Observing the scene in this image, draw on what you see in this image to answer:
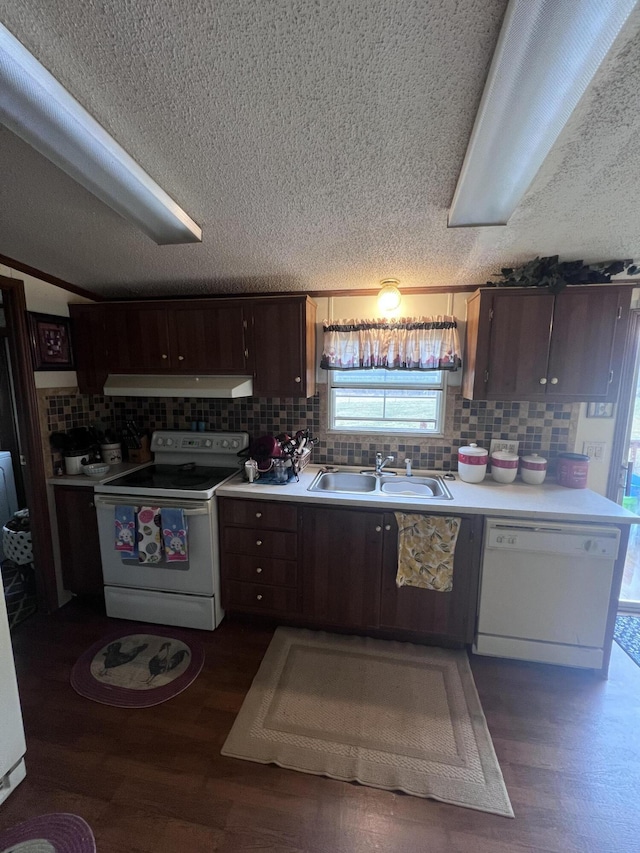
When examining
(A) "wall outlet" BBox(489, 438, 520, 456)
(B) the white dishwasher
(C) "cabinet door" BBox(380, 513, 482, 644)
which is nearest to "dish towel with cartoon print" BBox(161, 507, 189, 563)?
(C) "cabinet door" BBox(380, 513, 482, 644)

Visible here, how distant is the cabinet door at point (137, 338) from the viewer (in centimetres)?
251

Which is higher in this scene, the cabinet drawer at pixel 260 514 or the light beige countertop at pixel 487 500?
the light beige countertop at pixel 487 500

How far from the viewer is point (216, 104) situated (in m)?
1.15

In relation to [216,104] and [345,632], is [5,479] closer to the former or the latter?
[345,632]

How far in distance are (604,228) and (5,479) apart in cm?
505

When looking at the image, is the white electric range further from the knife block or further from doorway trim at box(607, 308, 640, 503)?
doorway trim at box(607, 308, 640, 503)

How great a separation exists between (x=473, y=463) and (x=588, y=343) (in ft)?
3.25

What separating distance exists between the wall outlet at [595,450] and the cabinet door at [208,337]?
248 cm

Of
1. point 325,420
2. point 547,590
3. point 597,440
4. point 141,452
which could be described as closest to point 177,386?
point 141,452

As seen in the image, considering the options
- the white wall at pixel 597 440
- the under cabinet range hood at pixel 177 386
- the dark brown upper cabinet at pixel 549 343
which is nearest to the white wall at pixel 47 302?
the under cabinet range hood at pixel 177 386

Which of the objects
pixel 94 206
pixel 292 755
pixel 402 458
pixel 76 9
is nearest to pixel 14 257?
pixel 94 206

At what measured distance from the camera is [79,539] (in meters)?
2.46

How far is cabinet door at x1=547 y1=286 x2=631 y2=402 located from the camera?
204 cm

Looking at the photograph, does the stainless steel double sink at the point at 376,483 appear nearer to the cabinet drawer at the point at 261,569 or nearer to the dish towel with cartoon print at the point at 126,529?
the cabinet drawer at the point at 261,569
